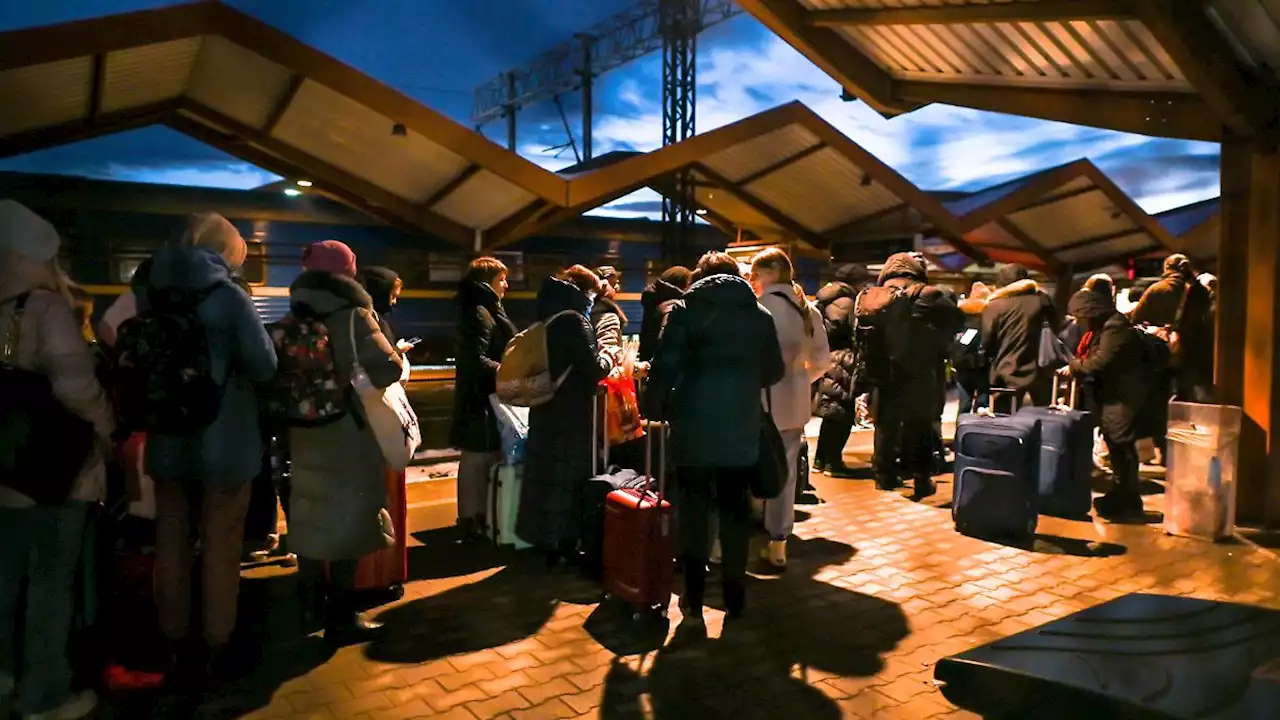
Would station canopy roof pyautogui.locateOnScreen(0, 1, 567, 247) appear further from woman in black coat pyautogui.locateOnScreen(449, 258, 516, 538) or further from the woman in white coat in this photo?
the woman in white coat

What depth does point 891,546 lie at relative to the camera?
5.46 m

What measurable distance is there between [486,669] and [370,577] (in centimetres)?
109

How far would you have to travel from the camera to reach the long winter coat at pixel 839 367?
7309 millimetres

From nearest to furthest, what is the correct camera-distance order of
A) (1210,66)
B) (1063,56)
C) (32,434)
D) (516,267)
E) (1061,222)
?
(32,434) < (1210,66) < (1063,56) < (1061,222) < (516,267)

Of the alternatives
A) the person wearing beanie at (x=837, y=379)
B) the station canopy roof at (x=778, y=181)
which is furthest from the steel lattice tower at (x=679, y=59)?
the person wearing beanie at (x=837, y=379)

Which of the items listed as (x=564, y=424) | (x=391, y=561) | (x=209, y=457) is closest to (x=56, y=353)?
(x=209, y=457)

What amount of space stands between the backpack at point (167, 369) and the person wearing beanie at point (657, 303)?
2.39m

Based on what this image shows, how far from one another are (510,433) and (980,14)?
13.1 ft

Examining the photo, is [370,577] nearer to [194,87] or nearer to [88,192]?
[194,87]

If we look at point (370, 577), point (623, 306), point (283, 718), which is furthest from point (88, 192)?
point (283, 718)

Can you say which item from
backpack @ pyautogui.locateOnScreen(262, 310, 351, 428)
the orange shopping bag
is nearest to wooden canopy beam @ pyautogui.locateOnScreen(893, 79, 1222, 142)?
the orange shopping bag

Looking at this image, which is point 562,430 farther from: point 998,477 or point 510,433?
point 998,477

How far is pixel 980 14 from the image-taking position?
18.1ft

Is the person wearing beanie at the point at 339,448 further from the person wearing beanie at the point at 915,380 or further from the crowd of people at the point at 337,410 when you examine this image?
the person wearing beanie at the point at 915,380
